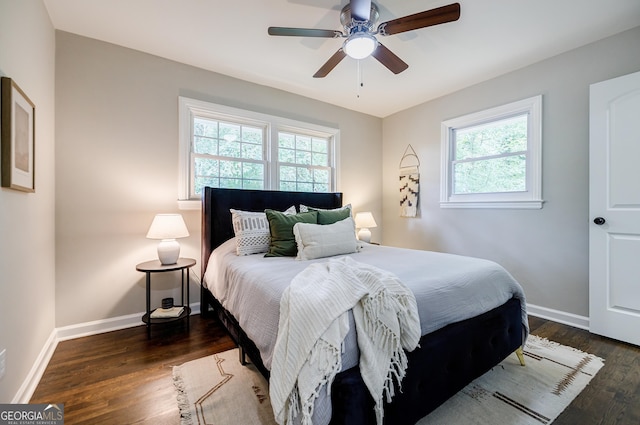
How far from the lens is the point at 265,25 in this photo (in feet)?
7.55

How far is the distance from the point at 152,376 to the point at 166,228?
1.15 meters

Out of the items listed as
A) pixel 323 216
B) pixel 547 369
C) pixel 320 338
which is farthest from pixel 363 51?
pixel 547 369

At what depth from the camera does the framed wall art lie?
1391mm

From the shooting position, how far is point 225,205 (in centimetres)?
285

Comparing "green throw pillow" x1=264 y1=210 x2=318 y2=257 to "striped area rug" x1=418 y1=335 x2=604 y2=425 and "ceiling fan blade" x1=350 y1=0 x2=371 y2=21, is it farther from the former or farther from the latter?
"ceiling fan blade" x1=350 y1=0 x2=371 y2=21

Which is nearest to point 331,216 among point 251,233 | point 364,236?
point 251,233

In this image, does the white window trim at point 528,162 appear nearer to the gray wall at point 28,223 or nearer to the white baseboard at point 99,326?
the white baseboard at point 99,326

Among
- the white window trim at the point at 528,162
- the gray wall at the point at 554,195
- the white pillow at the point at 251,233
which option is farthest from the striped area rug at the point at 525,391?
the white pillow at the point at 251,233

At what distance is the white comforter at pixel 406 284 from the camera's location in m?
1.37

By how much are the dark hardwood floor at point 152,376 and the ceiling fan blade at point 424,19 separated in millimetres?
2377

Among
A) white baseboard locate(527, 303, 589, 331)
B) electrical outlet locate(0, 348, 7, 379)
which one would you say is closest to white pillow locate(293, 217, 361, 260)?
electrical outlet locate(0, 348, 7, 379)

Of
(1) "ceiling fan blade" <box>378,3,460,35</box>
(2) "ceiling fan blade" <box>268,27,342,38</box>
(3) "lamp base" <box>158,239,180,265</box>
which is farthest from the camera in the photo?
(3) "lamp base" <box>158,239,180,265</box>

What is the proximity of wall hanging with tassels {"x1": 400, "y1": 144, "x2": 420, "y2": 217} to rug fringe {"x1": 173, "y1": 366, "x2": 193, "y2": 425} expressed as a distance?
3.38m

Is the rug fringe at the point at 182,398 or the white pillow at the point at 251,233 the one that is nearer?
the rug fringe at the point at 182,398
